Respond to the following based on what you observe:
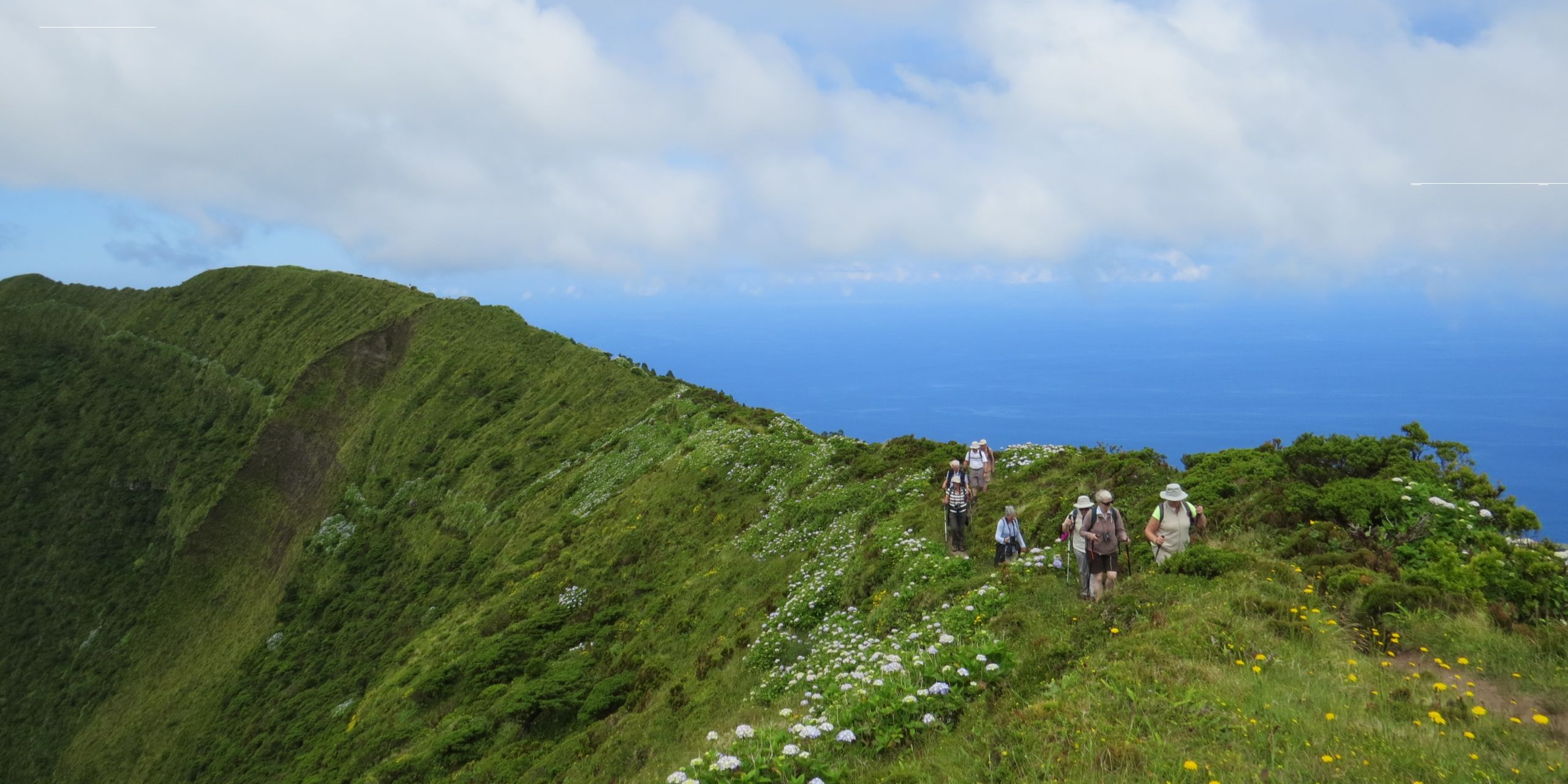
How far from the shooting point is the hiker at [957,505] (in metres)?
19.0

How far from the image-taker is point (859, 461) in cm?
3169

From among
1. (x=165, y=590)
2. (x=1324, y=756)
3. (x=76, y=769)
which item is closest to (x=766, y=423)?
(x=1324, y=756)

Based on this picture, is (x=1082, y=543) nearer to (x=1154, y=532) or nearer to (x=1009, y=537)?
(x=1154, y=532)

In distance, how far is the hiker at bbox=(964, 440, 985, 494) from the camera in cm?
2303

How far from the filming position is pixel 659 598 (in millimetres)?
29469

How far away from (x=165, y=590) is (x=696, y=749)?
73107 mm

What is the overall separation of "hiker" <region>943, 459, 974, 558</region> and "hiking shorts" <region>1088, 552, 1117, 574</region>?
5111 mm

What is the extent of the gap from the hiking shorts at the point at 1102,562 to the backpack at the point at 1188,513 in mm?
1622

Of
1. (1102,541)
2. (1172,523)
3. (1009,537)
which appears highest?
(1172,523)

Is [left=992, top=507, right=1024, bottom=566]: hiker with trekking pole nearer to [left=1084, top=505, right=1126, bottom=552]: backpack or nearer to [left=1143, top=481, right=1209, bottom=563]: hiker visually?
[left=1143, top=481, right=1209, bottom=563]: hiker

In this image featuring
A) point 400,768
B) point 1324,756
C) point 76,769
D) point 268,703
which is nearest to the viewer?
point 1324,756

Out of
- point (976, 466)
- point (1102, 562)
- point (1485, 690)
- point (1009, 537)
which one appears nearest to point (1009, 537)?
point (1009, 537)

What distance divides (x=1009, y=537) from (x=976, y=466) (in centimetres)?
529

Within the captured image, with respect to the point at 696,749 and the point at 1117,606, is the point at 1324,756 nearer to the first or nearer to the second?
the point at 1117,606
